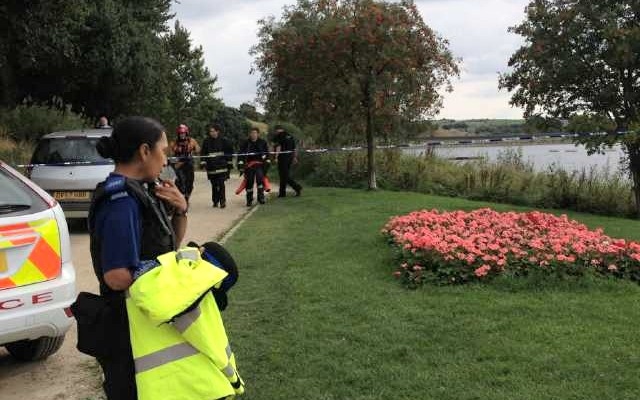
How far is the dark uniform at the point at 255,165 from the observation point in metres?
14.6

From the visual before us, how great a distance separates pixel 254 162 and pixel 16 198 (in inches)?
405

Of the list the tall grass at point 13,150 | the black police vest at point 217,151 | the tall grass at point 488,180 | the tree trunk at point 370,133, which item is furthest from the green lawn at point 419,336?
the tall grass at point 13,150

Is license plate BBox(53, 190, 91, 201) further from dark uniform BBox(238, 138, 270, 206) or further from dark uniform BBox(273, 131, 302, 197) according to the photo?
dark uniform BBox(273, 131, 302, 197)

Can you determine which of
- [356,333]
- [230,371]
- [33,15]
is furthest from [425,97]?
[230,371]

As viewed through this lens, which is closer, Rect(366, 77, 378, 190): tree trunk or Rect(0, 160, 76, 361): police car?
Rect(0, 160, 76, 361): police car

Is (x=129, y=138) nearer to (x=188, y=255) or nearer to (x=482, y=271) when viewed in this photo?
(x=188, y=255)

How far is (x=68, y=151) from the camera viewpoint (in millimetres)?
11031

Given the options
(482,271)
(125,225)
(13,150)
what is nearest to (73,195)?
(482,271)

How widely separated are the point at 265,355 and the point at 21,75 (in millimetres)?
21437

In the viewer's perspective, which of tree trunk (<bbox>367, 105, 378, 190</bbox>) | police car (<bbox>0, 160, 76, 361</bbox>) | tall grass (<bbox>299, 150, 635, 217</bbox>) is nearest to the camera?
police car (<bbox>0, 160, 76, 361</bbox>)

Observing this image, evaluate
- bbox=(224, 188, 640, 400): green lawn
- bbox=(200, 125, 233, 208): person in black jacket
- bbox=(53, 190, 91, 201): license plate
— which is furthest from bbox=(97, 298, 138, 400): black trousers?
bbox=(200, 125, 233, 208): person in black jacket

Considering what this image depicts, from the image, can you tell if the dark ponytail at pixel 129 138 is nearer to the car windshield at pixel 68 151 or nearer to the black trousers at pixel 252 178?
the car windshield at pixel 68 151

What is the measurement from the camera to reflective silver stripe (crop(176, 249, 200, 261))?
8.03ft

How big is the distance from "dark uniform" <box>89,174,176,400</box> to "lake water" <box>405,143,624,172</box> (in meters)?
13.2
